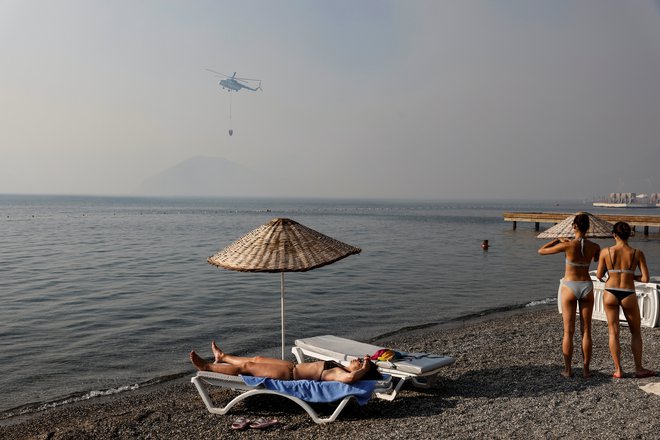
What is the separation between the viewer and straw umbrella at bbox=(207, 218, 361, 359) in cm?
734

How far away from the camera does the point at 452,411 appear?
650 cm

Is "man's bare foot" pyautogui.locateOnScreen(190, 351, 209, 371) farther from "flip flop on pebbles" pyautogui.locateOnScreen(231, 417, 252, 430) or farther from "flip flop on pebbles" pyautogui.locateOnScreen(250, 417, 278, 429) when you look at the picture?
"flip flop on pebbles" pyautogui.locateOnScreen(250, 417, 278, 429)

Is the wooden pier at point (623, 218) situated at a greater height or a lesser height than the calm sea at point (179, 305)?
greater

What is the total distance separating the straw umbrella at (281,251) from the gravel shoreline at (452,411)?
1.76 metres

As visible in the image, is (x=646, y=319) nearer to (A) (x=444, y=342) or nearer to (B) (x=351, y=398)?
(A) (x=444, y=342)

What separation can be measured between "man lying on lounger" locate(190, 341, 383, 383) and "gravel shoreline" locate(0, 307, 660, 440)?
1.46 ft

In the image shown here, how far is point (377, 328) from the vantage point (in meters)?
13.5

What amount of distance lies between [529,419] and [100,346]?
353 inches

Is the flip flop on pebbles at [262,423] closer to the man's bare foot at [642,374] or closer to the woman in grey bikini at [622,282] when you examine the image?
the woman in grey bikini at [622,282]

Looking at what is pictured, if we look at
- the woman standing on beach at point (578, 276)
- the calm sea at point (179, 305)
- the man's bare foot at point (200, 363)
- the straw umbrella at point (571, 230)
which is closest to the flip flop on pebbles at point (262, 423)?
the man's bare foot at point (200, 363)

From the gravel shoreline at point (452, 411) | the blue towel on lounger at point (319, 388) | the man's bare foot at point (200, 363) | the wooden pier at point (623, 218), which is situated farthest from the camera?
the wooden pier at point (623, 218)

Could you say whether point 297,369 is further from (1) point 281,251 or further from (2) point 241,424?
(1) point 281,251

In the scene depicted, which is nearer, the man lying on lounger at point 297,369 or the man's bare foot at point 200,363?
the man lying on lounger at point 297,369

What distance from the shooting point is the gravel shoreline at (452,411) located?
232 inches
